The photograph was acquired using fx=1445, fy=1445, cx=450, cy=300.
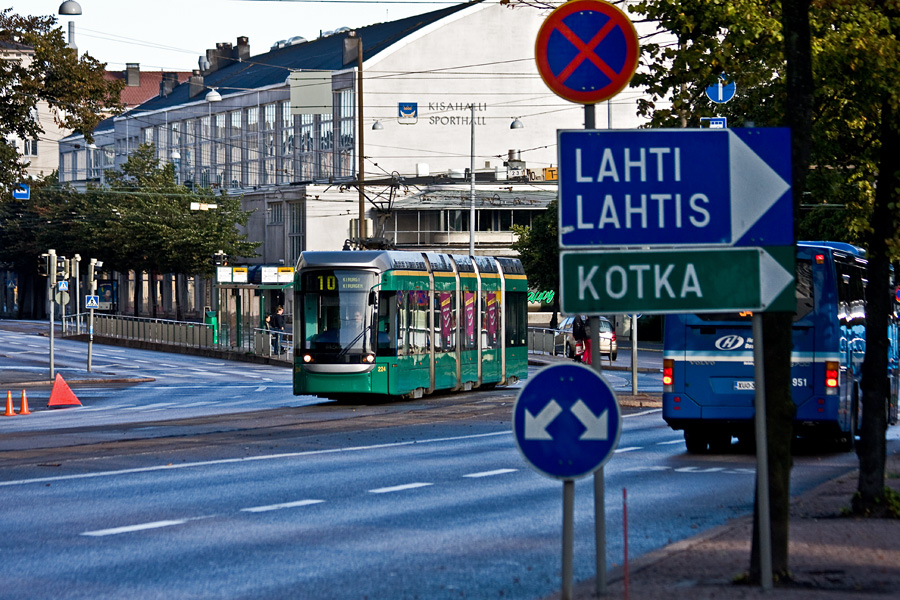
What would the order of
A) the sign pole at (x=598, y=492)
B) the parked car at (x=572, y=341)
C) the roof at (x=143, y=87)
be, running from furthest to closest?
the roof at (x=143, y=87) → the parked car at (x=572, y=341) → the sign pole at (x=598, y=492)

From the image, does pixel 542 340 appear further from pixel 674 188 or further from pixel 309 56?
pixel 674 188

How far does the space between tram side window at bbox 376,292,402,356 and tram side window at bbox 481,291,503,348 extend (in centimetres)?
477

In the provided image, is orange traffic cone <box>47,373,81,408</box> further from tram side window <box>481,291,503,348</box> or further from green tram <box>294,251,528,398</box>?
tram side window <box>481,291,503,348</box>

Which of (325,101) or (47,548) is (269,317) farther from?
(47,548)

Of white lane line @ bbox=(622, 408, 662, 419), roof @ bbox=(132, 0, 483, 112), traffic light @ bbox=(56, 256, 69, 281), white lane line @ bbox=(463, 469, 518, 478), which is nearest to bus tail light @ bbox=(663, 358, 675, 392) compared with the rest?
white lane line @ bbox=(463, 469, 518, 478)

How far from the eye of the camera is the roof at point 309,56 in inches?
3401

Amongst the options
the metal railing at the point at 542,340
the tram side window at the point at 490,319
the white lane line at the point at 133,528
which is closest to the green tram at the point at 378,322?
the tram side window at the point at 490,319

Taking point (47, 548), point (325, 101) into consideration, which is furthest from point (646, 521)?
point (325, 101)

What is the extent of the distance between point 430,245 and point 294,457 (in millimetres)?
67321

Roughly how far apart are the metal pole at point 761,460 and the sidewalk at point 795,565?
0.54 ft

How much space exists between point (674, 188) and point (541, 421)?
1.41m

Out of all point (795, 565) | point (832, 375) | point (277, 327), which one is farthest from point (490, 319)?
point (795, 565)

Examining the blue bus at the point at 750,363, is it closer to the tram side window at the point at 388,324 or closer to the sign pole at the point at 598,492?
the tram side window at the point at 388,324

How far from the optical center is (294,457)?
17375mm
